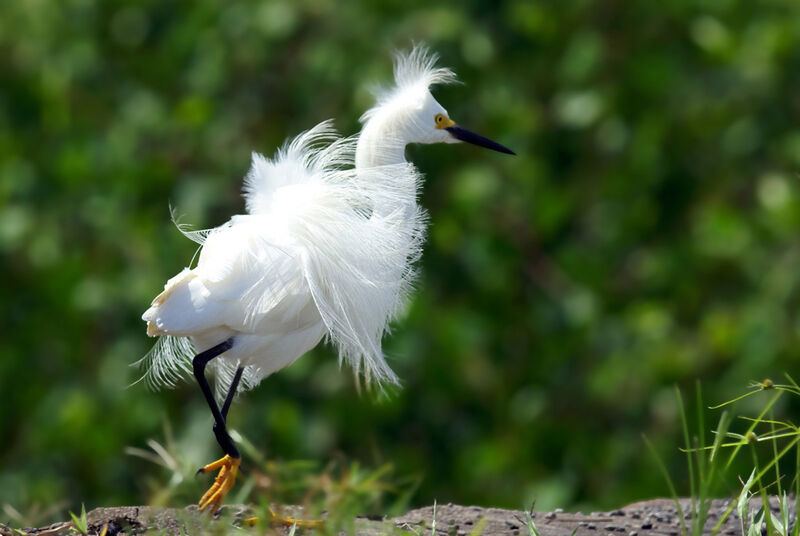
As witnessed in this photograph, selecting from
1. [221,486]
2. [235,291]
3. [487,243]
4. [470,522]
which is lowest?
[470,522]

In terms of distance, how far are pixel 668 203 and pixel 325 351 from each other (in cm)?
165

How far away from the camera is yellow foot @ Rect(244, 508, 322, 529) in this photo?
217cm

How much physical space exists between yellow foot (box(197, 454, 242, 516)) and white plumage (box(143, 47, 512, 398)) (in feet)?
0.78

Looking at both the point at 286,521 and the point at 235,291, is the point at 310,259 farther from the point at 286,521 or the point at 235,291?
the point at 286,521

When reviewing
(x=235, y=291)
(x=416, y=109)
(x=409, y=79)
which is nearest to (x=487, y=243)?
(x=409, y=79)

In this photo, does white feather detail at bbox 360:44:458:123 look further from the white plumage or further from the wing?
the wing

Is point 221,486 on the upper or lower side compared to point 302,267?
lower

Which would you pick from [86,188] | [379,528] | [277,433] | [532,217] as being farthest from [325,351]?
[379,528]

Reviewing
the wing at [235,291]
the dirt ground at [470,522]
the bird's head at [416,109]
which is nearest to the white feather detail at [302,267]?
the wing at [235,291]

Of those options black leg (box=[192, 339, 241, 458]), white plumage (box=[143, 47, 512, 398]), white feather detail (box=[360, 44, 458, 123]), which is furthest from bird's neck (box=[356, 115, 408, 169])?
black leg (box=[192, 339, 241, 458])

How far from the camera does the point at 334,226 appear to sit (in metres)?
2.61

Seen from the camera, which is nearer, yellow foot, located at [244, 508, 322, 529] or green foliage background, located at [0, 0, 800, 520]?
yellow foot, located at [244, 508, 322, 529]

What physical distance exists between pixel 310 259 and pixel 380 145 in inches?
16.3

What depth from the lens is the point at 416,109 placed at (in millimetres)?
2881
